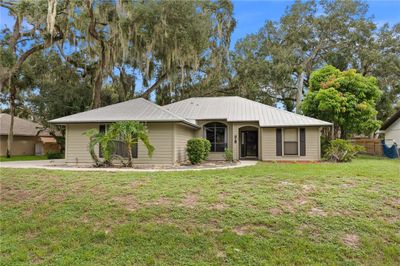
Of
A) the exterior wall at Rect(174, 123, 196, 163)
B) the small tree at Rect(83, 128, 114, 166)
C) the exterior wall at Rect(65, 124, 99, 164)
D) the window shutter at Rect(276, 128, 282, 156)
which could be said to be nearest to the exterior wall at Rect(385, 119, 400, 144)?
the window shutter at Rect(276, 128, 282, 156)

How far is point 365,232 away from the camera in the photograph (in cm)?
502

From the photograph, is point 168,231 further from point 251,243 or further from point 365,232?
point 365,232

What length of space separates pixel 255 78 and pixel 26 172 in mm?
17882

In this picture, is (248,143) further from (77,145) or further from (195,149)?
(77,145)

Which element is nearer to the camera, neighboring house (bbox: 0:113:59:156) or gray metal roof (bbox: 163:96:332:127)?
gray metal roof (bbox: 163:96:332:127)

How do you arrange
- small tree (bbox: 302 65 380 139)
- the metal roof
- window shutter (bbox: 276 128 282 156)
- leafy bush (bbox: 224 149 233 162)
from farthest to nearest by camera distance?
the metal roof < small tree (bbox: 302 65 380 139) < window shutter (bbox: 276 128 282 156) < leafy bush (bbox: 224 149 233 162)

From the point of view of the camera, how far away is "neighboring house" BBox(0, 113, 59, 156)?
2340 centimetres

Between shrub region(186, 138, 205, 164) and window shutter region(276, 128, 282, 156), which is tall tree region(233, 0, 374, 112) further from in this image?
shrub region(186, 138, 205, 164)

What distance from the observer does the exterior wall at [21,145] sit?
76.2 ft

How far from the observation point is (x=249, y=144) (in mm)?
17781

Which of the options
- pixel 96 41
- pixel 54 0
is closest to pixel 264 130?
pixel 96 41

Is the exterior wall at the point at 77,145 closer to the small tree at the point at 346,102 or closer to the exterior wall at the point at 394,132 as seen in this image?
the small tree at the point at 346,102

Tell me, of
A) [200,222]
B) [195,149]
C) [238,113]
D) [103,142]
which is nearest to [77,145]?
[103,142]

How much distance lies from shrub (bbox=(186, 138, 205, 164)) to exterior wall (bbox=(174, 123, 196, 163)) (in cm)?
54
